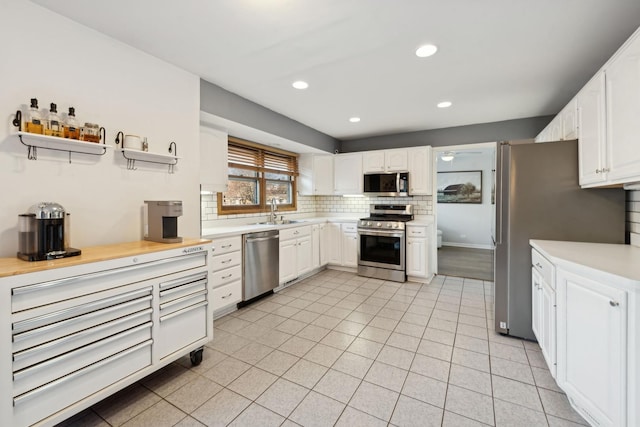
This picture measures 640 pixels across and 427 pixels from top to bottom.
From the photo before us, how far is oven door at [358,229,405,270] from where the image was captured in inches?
171

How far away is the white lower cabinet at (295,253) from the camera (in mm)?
3918

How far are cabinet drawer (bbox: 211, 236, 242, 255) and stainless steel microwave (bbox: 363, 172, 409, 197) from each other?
2.57 metres

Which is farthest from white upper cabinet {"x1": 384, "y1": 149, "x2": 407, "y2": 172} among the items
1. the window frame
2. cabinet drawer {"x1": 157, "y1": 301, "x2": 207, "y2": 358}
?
cabinet drawer {"x1": 157, "y1": 301, "x2": 207, "y2": 358}

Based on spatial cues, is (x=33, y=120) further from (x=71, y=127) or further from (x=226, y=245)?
(x=226, y=245)

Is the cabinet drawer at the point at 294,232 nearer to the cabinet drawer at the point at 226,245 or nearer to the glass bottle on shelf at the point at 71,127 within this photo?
the cabinet drawer at the point at 226,245

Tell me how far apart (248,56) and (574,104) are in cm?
283

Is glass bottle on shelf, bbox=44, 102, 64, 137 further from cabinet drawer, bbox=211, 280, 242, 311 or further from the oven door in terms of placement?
the oven door

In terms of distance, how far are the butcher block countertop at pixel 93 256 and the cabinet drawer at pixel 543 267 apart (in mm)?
2493

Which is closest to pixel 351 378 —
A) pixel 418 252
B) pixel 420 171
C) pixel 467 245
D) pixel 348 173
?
pixel 418 252

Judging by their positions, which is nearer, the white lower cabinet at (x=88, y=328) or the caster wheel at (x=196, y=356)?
the white lower cabinet at (x=88, y=328)

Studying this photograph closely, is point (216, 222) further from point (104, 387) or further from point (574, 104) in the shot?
point (574, 104)

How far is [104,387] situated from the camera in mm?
1613

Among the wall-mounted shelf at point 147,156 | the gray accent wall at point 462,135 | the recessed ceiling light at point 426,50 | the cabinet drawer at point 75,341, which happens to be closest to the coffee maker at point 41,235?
the cabinet drawer at point 75,341

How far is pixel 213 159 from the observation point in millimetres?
3115
